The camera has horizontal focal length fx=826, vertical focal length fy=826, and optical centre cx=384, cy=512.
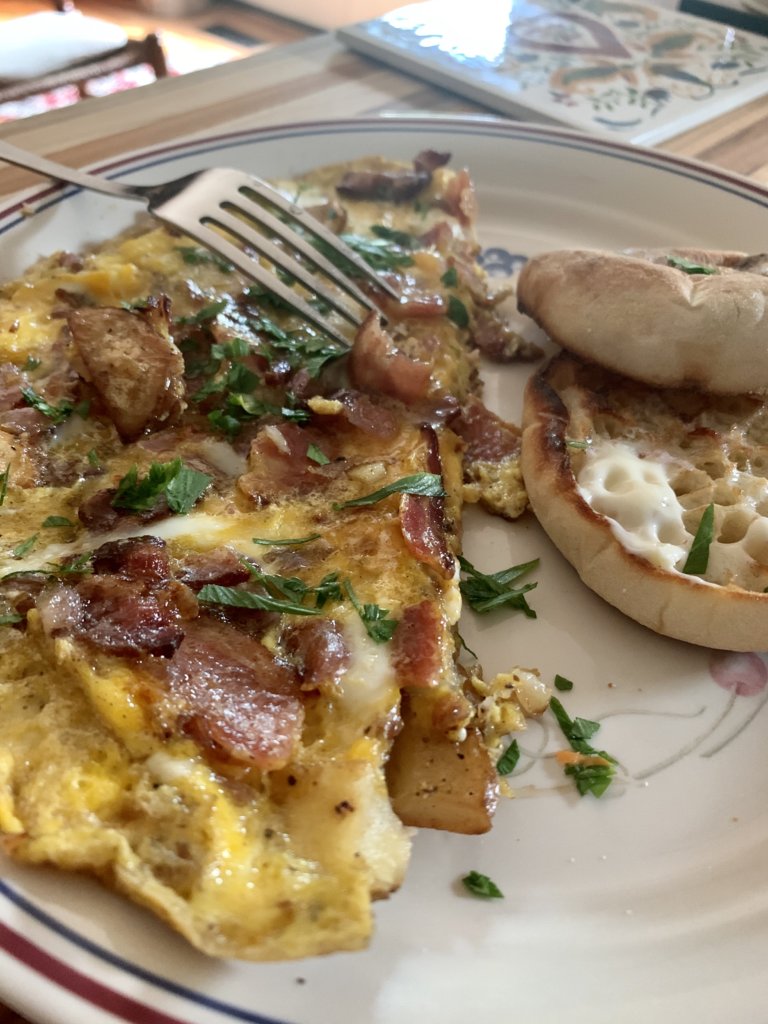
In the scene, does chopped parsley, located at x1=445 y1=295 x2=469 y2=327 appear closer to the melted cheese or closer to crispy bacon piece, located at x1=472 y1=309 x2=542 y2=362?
crispy bacon piece, located at x1=472 y1=309 x2=542 y2=362

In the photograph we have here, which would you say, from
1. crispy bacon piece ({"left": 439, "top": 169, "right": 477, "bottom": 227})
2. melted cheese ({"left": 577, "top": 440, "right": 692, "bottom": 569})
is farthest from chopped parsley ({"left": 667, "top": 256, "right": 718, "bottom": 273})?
crispy bacon piece ({"left": 439, "top": 169, "right": 477, "bottom": 227})

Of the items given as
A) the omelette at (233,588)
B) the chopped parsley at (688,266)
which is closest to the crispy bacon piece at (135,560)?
the omelette at (233,588)

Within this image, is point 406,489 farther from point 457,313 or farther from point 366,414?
point 457,313

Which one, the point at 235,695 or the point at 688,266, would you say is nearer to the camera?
the point at 235,695

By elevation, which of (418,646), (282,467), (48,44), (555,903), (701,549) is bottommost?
(555,903)

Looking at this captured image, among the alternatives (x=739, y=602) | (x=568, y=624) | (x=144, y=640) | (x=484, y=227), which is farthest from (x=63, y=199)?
(x=739, y=602)

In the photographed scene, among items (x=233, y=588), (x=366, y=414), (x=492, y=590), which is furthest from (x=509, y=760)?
(x=366, y=414)

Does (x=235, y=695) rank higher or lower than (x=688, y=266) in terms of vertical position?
lower

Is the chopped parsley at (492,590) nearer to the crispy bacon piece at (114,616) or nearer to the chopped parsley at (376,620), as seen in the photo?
the chopped parsley at (376,620)
